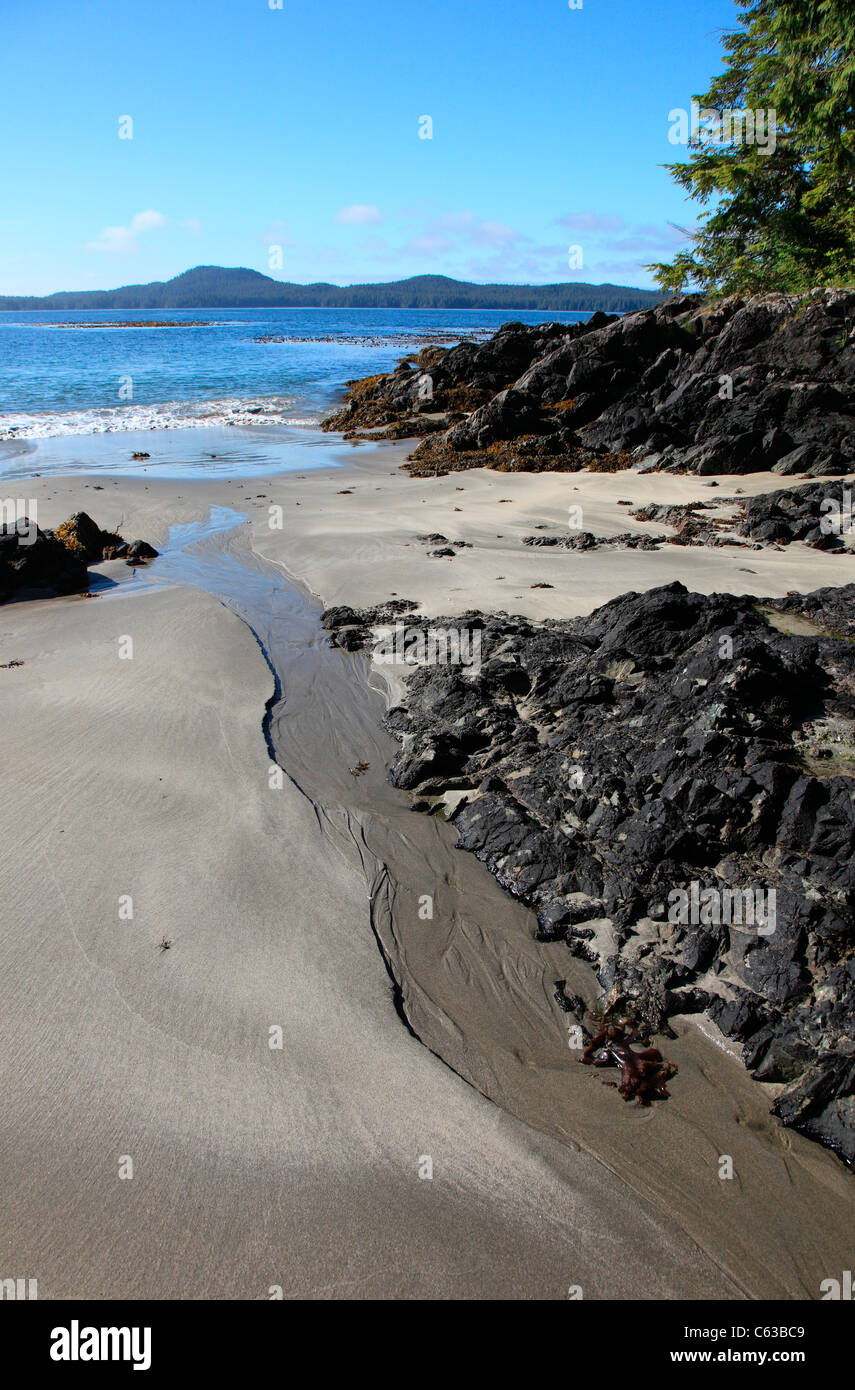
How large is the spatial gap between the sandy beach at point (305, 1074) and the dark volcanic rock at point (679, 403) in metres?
13.2

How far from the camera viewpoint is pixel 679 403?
1923 cm

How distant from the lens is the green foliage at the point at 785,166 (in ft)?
70.7

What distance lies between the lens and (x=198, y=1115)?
Result: 3682 millimetres

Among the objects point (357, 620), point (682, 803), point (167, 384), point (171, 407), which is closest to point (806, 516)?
point (357, 620)

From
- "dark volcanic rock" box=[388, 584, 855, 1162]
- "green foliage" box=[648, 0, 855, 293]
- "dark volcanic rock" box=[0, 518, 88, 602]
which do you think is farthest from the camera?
"green foliage" box=[648, 0, 855, 293]

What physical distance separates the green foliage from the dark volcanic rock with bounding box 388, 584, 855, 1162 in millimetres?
20383

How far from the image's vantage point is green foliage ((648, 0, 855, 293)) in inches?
849

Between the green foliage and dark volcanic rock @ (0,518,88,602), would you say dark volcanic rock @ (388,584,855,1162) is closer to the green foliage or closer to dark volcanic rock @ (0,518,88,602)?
dark volcanic rock @ (0,518,88,602)

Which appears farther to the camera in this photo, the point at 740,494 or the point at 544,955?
the point at 740,494

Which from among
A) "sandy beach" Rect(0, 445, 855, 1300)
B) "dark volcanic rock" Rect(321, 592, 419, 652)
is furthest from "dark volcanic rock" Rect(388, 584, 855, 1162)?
"dark volcanic rock" Rect(321, 592, 419, 652)

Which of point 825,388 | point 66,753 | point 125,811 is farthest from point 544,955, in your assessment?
point 825,388

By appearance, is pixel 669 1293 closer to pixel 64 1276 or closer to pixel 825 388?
pixel 64 1276

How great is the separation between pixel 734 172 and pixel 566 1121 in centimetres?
2869
